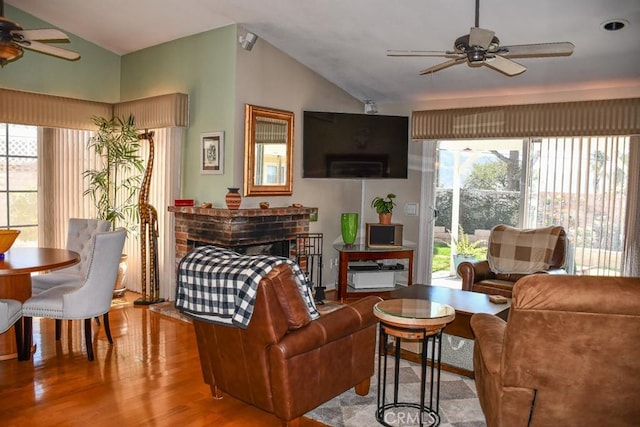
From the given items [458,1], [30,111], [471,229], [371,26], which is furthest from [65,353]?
[471,229]

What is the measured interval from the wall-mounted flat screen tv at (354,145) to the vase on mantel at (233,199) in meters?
1.13

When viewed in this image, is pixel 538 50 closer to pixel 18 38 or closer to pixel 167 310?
pixel 18 38

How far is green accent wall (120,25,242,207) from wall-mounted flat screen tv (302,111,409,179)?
3.38ft

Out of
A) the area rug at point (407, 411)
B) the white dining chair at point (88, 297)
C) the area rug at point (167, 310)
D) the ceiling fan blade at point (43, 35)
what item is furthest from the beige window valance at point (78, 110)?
the area rug at point (407, 411)

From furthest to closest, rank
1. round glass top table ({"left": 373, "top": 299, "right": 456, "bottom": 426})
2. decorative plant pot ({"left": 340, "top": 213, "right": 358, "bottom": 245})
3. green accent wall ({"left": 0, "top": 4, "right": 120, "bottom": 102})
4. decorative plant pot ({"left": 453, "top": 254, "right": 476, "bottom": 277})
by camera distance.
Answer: decorative plant pot ({"left": 453, "top": 254, "right": 476, "bottom": 277}) → decorative plant pot ({"left": 340, "top": 213, "right": 358, "bottom": 245}) → green accent wall ({"left": 0, "top": 4, "right": 120, "bottom": 102}) → round glass top table ({"left": 373, "top": 299, "right": 456, "bottom": 426})

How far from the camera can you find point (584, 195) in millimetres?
5406

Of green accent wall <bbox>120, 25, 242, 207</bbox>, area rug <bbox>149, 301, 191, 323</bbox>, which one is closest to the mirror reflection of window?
green accent wall <bbox>120, 25, 242, 207</bbox>

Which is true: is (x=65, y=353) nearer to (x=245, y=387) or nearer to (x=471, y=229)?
(x=245, y=387)

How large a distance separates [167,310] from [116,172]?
1980mm

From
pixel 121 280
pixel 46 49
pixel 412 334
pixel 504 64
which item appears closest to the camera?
pixel 412 334

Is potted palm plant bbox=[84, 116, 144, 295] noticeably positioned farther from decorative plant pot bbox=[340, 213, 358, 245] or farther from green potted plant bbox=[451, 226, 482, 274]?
green potted plant bbox=[451, 226, 482, 274]

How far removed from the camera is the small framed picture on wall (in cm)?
521

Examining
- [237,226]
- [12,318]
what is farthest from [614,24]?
[12,318]

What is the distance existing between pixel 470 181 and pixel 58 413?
4.89 meters
